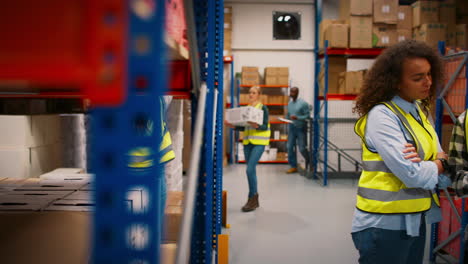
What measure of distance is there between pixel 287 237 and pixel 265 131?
153 centimetres

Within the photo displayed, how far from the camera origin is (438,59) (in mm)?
1834

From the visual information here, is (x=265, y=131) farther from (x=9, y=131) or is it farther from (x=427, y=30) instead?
(x=427, y=30)

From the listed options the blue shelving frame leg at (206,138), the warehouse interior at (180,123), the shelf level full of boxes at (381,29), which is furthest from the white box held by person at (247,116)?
the blue shelving frame leg at (206,138)

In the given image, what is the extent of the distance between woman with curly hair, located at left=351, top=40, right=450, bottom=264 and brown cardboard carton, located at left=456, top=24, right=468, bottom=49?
5.59 meters

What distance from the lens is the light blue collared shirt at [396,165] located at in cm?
154

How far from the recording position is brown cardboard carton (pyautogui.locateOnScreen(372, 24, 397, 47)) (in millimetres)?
6531

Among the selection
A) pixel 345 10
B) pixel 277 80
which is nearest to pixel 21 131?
pixel 345 10

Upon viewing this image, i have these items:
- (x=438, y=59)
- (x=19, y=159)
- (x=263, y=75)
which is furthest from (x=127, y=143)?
(x=263, y=75)

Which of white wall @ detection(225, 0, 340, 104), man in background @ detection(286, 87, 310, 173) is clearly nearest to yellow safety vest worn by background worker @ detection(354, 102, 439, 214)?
man in background @ detection(286, 87, 310, 173)

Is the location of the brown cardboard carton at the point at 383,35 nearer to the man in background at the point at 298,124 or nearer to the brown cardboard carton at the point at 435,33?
the brown cardboard carton at the point at 435,33

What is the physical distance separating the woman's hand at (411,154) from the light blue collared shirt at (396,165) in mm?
15

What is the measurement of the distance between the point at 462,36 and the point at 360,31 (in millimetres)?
1803

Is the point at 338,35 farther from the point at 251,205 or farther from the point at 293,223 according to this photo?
the point at 293,223

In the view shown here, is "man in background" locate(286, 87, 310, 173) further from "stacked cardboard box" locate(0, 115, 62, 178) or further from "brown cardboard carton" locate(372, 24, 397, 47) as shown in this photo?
"stacked cardboard box" locate(0, 115, 62, 178)
